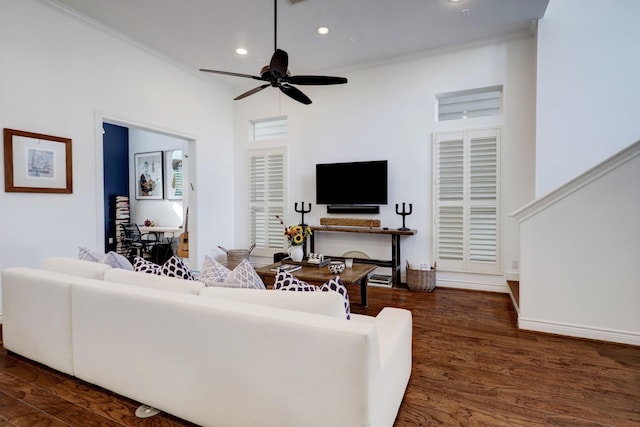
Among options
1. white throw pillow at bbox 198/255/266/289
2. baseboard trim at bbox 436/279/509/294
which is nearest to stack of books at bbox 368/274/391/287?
baseboard trim at bbox 436/279/509/294

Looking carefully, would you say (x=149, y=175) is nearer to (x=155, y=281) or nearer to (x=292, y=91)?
(x=292, y=91)

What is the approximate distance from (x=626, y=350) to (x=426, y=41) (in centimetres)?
405

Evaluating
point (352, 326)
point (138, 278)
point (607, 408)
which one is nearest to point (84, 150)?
point (138, 278)

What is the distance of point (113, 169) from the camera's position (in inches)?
289

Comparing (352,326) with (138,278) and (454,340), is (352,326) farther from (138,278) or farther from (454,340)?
(454,340)

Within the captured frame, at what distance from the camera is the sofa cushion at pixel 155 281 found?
184 cm

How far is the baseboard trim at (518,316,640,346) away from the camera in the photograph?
2.71 meters

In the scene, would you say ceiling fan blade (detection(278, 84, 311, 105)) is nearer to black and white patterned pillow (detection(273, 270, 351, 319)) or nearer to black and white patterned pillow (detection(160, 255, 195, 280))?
black and white patterned pillow (detection(160, 255, 195, 280))

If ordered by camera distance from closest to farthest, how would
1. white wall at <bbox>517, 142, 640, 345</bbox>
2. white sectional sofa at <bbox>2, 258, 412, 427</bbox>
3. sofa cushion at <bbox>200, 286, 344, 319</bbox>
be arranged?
white sectional sofa at <bbox>2, 258, 412, 427</bbox>, sofa cushion at <bbox>200, 286, 344, 319</bbox>, white wall at <bbox>517, 142, 640, 345</bbox>

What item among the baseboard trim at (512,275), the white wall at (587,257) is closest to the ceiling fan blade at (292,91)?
the white wall at (587,257)

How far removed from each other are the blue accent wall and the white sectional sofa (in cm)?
551

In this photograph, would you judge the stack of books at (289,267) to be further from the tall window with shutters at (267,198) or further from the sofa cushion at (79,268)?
the tall window with shutters at (267,198)

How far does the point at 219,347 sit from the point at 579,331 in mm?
3129

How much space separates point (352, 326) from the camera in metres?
1.28
